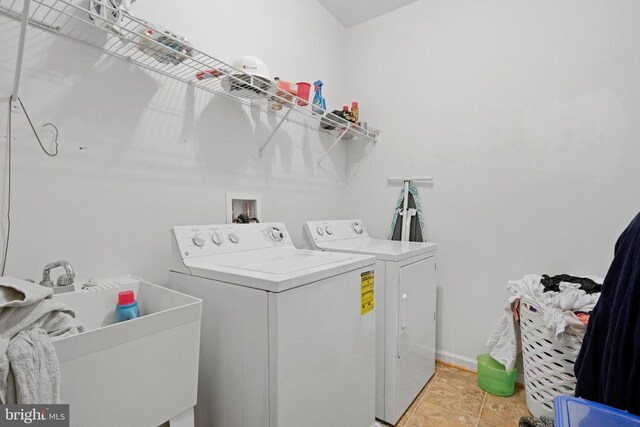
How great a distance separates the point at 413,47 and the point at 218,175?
184 centimetres

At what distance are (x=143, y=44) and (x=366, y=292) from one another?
4.48ft

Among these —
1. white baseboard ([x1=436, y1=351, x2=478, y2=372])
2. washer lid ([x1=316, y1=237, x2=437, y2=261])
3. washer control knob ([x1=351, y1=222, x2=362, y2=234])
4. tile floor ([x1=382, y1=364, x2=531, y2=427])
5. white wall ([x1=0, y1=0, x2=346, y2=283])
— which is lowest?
tile floor ([x1=382, y1=364, x2=531, y2=427])

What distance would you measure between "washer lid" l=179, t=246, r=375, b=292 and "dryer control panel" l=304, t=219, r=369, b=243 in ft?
1.33

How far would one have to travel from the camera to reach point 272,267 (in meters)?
1.18

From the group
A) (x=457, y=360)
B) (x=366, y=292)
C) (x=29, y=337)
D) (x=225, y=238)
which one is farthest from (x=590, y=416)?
(x=457, y=360)

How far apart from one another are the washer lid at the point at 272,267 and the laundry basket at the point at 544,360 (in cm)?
98

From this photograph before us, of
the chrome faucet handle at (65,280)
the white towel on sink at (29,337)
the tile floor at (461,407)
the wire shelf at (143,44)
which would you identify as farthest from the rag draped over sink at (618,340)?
the chrome faucet handle at (65,280)

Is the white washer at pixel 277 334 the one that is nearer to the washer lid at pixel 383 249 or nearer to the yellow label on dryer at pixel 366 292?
the yellow label on dryer at pixel 366 292

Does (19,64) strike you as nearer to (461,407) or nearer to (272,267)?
(272,267)

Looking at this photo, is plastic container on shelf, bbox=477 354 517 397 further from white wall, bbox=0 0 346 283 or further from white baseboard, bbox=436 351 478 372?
white wall, bbox=0 0 346 283

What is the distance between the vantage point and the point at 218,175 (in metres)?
1.66

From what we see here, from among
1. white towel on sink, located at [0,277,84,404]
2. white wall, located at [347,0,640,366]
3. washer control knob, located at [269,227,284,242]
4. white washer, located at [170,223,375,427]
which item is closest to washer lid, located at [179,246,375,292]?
white washer, located at [170,223,375,427]

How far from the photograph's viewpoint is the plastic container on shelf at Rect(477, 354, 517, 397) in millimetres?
1834

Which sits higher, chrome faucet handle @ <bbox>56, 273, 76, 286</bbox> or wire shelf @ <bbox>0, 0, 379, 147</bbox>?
wire shelf @ <bbox>0, 0, 379, 147</bbox>
